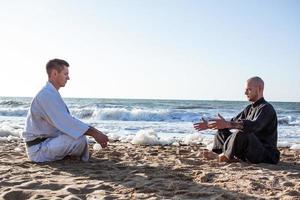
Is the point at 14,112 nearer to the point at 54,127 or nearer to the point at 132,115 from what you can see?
the point at 132,115

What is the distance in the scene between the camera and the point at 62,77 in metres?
5.14

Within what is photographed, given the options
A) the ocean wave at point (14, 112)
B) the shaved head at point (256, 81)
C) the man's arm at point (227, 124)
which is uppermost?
the shaved head at point (256, 81)

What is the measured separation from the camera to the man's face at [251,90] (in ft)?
17.4

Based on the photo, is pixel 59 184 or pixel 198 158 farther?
pixel 198 158

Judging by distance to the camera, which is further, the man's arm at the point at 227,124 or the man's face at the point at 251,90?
the man's face at the point at 251,90

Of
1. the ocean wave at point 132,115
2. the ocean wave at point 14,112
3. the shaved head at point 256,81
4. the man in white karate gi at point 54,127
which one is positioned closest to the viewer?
the man in white karate gi at point 54,127

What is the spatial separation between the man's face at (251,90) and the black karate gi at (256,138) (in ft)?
0.33

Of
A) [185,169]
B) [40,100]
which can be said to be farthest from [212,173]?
[40,100]

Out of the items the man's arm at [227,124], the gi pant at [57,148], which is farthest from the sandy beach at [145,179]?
the man's arm at [227,124]

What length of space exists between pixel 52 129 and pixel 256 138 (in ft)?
8.23

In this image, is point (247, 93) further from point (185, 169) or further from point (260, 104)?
point (185, 169)

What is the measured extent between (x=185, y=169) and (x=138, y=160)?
1.06 metres

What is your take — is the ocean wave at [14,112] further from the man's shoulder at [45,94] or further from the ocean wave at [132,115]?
the man's shoulder at [45,94]

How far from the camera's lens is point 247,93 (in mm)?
5359
